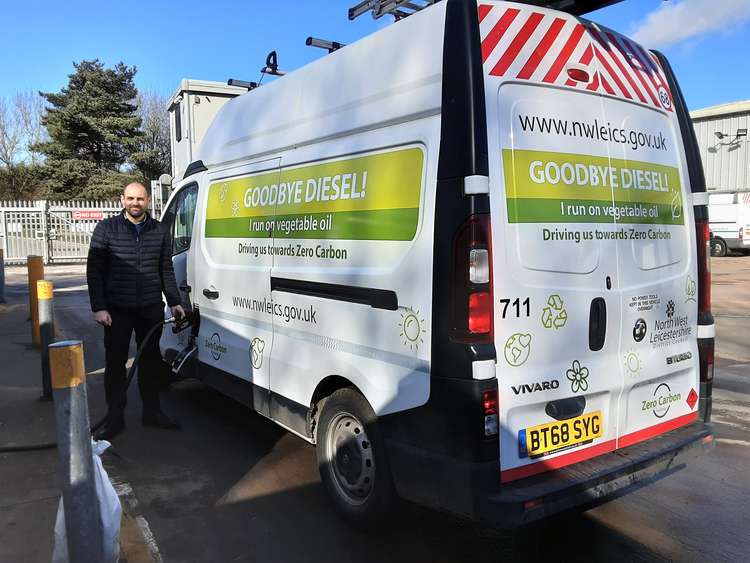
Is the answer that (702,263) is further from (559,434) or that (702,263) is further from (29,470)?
(29,470)

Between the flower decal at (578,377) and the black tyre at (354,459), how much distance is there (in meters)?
1.00

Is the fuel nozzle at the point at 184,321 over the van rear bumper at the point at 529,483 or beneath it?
over

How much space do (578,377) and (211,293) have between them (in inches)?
121

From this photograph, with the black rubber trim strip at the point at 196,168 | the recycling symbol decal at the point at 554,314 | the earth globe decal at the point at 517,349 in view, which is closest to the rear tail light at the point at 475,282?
the earth globe decal at the point at 517,349

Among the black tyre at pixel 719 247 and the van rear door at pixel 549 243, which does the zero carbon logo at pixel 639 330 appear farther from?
the black tyre at pixel 719 247

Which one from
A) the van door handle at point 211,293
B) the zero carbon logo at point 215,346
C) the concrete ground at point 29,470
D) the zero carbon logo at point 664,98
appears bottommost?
the concrete ground at point 29,470

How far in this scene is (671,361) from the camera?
3.43 meters

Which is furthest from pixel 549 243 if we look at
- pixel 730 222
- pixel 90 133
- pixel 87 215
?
pixel 90 133

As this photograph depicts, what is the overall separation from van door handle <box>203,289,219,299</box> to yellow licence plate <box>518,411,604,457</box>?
2.90 m

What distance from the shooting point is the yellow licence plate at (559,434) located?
9.18 ft

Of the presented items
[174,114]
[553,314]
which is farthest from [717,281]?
[553,314]

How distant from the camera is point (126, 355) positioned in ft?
16.3

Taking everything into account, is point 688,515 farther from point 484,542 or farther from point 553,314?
point 553,314

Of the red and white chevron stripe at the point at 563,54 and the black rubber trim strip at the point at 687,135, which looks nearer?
the red and white chevron stripe at the point at 563,54
